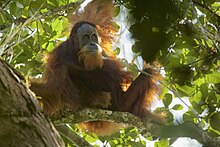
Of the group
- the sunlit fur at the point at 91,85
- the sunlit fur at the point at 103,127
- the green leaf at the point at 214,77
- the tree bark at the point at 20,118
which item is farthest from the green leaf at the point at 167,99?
the tree bark at the point at 20,118

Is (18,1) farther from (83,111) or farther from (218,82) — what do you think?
(218,82)

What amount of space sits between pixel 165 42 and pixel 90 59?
2808 millimetres

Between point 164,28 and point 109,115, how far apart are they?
2301mm

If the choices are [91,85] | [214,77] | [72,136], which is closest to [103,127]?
[91,85]

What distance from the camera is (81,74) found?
385 centimetres

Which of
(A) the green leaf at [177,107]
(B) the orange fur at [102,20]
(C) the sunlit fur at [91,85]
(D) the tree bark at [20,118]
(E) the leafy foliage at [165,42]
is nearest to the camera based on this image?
(E) the leafy foliage at [165,42]

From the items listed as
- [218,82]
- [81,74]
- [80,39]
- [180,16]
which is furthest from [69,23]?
[180,16]

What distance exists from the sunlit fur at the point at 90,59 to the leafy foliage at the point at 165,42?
0.30 m

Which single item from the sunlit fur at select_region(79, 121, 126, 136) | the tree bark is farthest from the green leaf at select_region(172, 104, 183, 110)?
the tree bark

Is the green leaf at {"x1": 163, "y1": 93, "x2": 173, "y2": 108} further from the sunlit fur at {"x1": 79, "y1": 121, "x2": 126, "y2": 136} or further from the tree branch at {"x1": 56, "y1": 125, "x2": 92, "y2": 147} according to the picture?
the tree branch at {"x1": 56, "y1": 125, "x2": 92, "y2": 147}

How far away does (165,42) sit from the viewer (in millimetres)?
917

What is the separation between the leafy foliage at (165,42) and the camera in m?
0.91

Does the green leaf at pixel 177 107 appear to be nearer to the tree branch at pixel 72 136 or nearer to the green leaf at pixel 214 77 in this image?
the green leaf at pixel 214 77

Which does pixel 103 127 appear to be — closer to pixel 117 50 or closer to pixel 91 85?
pixel 91 85
